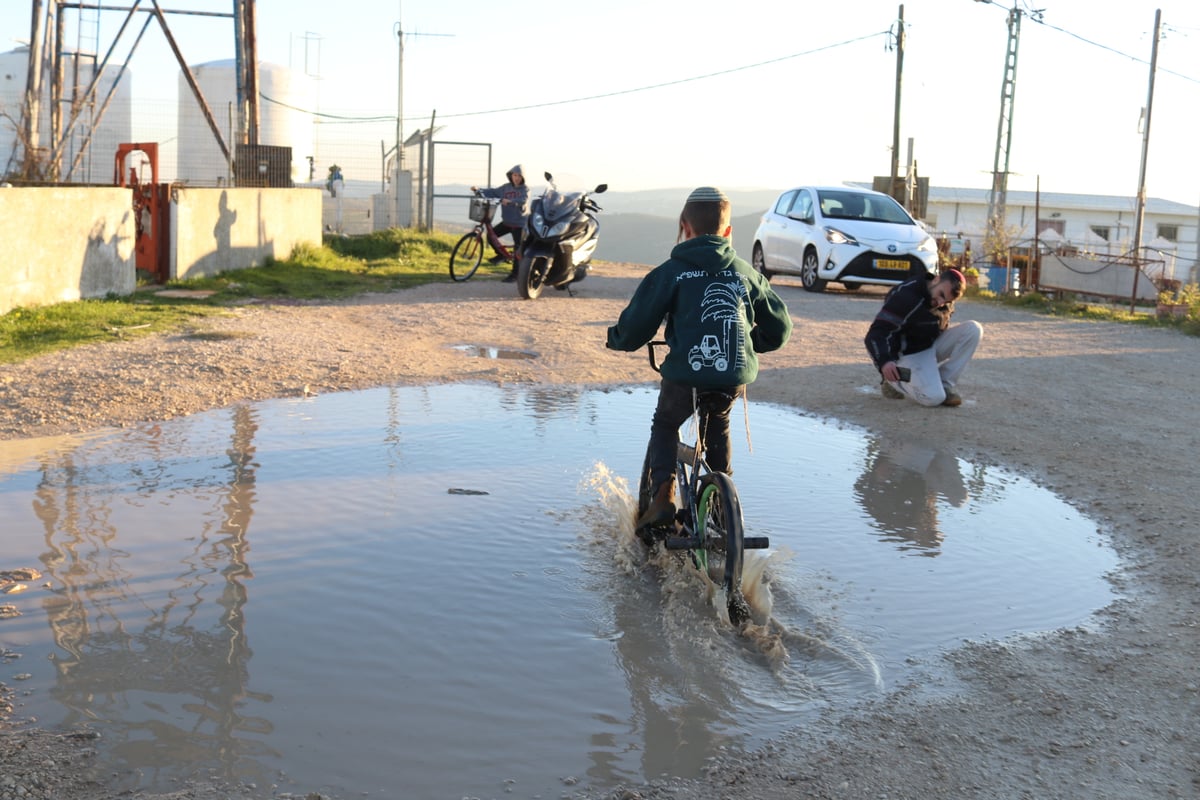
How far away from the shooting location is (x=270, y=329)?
11836 millimetres

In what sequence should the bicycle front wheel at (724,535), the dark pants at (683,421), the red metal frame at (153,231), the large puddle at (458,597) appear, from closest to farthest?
the large puddle at (458,597), the bicycle front wheel at (724,535), the dark pants at (683,421), the red metal frame at (153,231)

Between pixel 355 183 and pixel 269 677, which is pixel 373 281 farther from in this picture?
pixel 269 677

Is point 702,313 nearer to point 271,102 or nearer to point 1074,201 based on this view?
point 271,102

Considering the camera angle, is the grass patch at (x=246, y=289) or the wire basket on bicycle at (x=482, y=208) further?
the wire basket on bicycle at (x=482, y=208)

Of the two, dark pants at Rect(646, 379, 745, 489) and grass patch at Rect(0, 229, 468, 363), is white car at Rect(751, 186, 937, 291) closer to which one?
grass patch at Rect(0, 229, 468, 363)

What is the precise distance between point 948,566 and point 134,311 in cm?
938

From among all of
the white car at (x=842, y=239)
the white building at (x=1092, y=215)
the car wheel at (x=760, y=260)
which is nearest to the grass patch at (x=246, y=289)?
the car wheel at (x=760, y=260)

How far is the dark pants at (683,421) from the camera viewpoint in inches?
195

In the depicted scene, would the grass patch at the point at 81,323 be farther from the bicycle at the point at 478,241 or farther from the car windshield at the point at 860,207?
the car windshield at the point at 860,207

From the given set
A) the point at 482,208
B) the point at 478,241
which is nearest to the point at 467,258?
the point at 478,241

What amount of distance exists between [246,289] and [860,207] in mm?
10296

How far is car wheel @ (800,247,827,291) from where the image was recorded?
19.7 meters

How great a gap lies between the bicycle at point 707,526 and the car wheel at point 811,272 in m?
14.7

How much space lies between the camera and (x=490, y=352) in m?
11.5
